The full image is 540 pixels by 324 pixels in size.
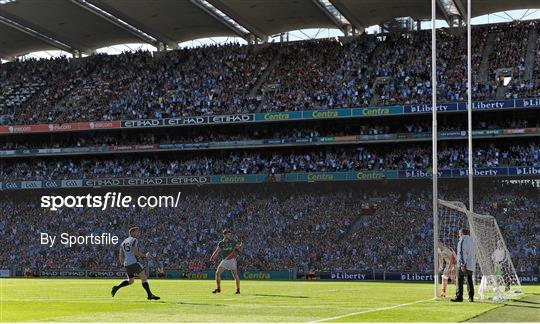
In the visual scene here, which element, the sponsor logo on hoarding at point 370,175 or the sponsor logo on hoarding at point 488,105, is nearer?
the sponsor logo on hoarding at point 488,105

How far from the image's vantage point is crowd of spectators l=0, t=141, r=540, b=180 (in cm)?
5762

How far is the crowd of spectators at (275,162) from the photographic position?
57.6 m

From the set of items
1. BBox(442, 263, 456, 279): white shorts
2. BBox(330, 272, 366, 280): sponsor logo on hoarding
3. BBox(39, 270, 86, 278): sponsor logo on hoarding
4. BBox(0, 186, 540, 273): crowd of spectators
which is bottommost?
BBox(39, 270, 86, 278): sponsor logo on hoarding

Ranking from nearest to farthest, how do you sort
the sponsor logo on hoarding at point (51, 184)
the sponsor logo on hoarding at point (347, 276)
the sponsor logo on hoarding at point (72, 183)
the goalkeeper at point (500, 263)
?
the goalkeeper at point (500, 263)
the sponsor logo on hoarding at point (347, 276)
the sponsor logo on hoarding at point (72, 183)
the sponsor logo on hoarding at point (51, 184)

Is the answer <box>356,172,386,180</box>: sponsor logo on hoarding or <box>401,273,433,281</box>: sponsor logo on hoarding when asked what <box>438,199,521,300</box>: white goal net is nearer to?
<box>401,273,433,281</box>: sponsor logo on hoarding

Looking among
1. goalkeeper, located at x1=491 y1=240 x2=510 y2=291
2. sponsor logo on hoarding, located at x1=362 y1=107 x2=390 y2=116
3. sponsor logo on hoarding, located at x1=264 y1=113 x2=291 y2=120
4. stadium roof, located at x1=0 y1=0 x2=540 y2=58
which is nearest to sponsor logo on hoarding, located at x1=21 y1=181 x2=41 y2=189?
stadium roof, located at x1=0 y1=0 x2=540 y2=58

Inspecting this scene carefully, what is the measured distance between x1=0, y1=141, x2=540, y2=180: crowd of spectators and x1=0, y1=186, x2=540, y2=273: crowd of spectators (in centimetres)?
180

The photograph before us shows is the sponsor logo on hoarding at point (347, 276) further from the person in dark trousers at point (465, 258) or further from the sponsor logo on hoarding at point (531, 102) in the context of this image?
the person in dark trousers at point (465, 258)

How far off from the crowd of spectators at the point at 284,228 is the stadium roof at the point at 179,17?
1296 centimetres

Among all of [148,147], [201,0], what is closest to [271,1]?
[201,0]

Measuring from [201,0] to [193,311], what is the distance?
42.9m

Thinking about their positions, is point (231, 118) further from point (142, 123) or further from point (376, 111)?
point (376, 111)

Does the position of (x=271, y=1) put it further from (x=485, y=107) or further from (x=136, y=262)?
(x=136, y=262)
